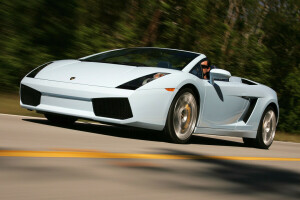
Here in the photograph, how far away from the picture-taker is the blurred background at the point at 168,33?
1099 cm

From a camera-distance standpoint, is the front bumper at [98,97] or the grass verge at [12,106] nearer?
the front bumper at [98,97]

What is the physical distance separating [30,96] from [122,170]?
2.80 m

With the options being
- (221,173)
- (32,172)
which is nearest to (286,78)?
(221,173)

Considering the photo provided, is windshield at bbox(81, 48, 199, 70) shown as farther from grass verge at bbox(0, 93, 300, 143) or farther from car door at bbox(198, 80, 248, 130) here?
grass verge at bbox(0, 93, 300, 143)

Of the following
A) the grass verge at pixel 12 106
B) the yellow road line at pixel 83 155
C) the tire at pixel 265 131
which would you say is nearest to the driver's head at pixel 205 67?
the tire at pixel 265 131

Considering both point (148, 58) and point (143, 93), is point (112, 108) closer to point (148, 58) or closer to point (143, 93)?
point (143, 93)

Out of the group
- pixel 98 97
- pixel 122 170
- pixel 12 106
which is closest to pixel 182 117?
pixel 98 97

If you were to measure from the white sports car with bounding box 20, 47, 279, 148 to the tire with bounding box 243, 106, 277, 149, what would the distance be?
2.26 ft

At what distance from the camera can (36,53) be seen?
1125cm

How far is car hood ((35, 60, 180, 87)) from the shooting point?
21.2 ft

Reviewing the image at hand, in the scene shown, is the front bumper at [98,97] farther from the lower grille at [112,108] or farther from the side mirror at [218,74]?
the side mirror at [218,74]

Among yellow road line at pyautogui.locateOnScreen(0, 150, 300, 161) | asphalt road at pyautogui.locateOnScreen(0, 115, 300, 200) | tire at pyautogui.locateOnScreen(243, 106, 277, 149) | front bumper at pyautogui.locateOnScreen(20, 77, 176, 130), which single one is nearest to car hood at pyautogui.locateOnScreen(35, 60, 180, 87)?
front bumper at pyautogui.locateOnScreen(20, 77, 176, 130)

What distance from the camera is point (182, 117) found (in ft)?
22.6

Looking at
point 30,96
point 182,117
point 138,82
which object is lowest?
point 182,117
